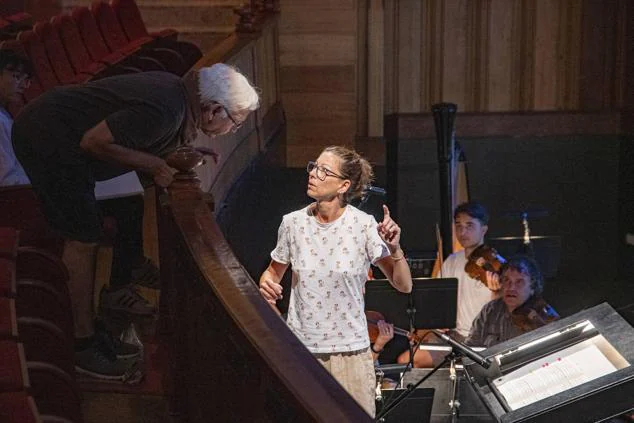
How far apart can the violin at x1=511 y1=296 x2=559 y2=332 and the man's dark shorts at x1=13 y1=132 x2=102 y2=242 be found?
2.06 m

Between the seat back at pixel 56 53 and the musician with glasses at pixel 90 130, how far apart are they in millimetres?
2698

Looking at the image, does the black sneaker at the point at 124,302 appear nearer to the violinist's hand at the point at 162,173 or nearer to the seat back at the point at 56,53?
the violinist's hand at the point at 162,173

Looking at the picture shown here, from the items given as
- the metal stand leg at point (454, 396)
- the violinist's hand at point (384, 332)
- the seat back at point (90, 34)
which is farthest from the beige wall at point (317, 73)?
the metal stand leg at point (454, 396)

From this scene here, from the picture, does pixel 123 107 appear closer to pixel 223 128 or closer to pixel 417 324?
pixel 223 128

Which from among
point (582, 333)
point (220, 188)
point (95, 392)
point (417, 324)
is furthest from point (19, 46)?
point (582, 333)

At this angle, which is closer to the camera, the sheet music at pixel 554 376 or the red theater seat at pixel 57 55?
the sheet music at pixel 554 376

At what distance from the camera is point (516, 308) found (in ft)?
14.4

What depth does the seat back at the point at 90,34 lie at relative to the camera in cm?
601

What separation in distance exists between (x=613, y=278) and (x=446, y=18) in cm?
207

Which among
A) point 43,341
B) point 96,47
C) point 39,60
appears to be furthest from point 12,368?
point 96,47

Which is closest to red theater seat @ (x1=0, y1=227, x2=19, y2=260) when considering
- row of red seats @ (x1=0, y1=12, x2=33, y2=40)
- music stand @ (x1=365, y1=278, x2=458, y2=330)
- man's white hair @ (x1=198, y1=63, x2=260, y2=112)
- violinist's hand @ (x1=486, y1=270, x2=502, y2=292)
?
man's white hair @ (x1=198, y1=63, x2=260, y2=112)

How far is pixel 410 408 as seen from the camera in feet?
12.8

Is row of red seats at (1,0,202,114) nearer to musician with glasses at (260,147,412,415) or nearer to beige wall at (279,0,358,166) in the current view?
beige wall at (279,0,358,166)

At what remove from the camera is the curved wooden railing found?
1540 millimetres
